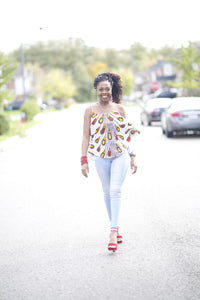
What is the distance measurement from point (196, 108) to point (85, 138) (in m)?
14.7

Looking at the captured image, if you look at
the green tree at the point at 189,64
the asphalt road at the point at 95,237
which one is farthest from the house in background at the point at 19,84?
the asphalt road at the point at 95,237

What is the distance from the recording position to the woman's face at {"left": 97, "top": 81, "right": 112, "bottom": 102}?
5.34 meters

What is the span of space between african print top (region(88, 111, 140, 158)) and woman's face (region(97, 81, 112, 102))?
17 cm

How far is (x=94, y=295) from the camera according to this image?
3.98 m

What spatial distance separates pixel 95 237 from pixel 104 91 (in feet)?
5.55

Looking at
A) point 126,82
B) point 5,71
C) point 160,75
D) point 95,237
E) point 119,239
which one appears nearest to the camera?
point 119,239

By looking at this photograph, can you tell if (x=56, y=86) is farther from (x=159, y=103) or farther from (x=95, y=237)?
(x=95, y=237)

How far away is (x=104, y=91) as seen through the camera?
17.6ft

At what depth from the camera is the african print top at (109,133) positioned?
530 cm

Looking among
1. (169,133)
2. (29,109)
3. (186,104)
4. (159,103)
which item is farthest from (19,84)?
(169,133)

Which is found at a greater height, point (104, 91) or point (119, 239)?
point (104, 91)

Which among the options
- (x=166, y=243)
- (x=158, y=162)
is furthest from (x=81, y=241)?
(x=158, y=162)

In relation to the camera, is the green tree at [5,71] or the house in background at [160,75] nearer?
the green tree at [5,71]

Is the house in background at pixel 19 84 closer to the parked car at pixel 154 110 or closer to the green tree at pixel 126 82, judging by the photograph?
the parked car at pixel 154 110
